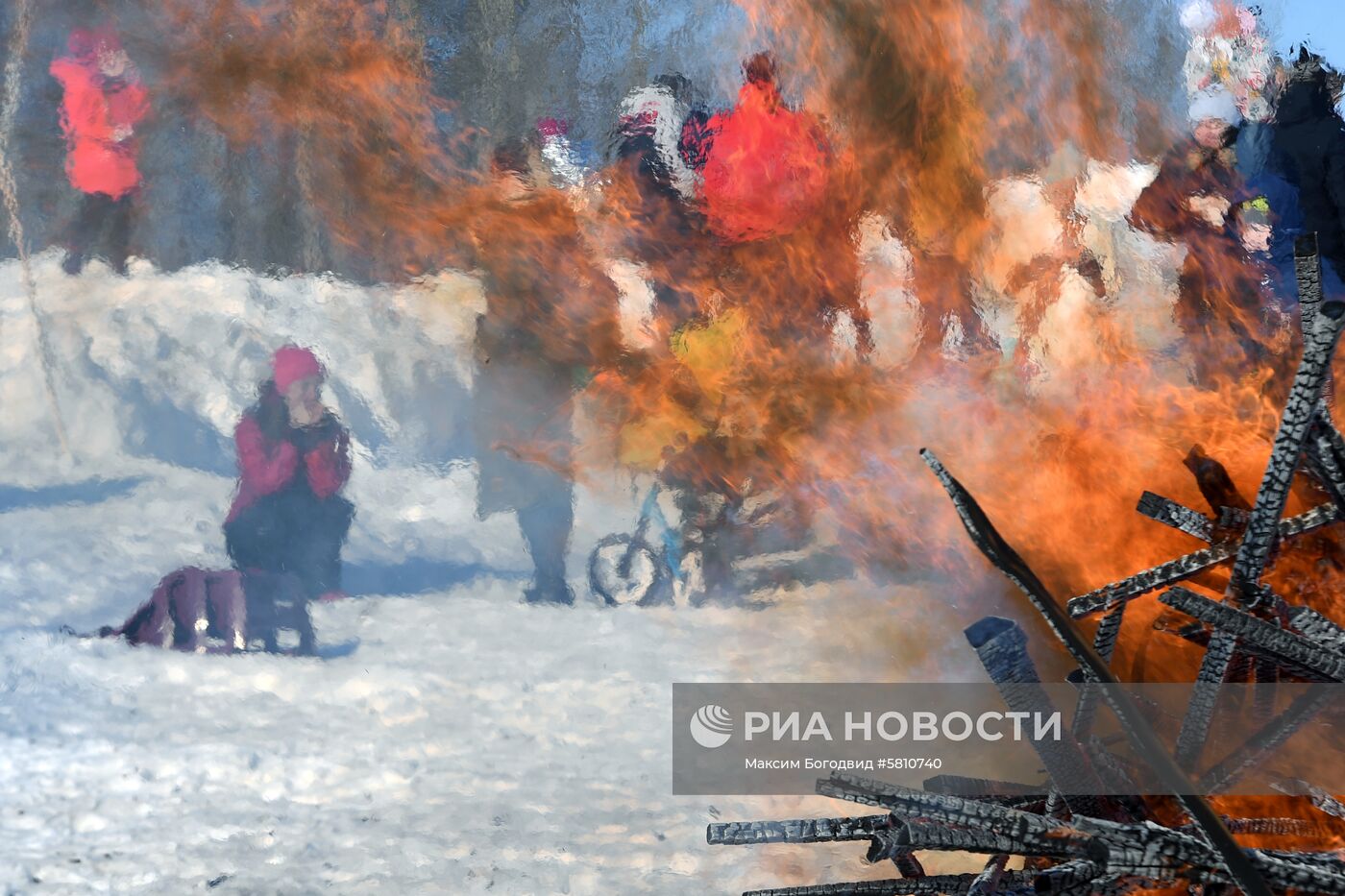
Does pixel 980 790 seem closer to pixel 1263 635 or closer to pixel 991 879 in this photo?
pixel 991 879

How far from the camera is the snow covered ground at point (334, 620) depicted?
7.38 ft

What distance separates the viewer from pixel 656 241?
→ 7.59ft

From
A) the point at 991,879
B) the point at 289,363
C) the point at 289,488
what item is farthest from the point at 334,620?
the point at 991,879

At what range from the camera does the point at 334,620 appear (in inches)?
93.6

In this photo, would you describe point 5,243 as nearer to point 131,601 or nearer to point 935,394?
point 131,601

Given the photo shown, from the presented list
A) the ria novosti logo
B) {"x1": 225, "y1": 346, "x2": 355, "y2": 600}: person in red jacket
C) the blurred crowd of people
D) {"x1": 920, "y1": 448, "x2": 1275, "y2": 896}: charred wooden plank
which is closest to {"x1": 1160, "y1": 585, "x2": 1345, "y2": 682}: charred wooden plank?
{"x1": 920, "y1": 448, "x2": 1275, "y2": 896}: charred wooden plank

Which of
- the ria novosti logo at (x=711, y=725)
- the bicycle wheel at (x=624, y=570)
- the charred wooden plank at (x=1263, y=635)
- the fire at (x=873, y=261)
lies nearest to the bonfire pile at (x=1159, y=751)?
the charred wooden plank at (x=1263, y=635)

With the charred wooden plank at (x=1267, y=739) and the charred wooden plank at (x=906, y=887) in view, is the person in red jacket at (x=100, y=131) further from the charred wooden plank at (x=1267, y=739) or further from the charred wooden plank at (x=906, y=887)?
the charred wooden plank at (x=1267, y=739)

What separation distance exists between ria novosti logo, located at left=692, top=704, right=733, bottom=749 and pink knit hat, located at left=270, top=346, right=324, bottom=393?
123cm

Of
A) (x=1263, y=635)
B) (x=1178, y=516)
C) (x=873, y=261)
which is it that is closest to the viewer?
(x=1263, y=635)

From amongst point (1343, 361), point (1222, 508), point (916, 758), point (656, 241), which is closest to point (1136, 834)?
point (1222, 508)

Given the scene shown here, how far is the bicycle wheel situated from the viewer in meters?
2.38

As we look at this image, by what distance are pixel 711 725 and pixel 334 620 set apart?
3.03ft

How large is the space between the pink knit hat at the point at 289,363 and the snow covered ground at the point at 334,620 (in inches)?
1.5
